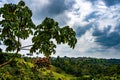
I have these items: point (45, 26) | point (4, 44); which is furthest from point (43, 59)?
point (45, 26)

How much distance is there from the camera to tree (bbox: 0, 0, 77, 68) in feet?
52.9

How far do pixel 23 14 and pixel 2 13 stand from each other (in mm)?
1177

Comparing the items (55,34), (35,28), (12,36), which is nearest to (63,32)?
(55,34)

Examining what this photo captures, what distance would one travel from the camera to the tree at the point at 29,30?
16125 mm

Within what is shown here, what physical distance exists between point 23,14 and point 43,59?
8.32 meters

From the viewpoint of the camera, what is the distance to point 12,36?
17031mm

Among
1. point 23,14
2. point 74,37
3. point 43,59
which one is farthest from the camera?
point 43,59

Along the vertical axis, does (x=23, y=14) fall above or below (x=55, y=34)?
above

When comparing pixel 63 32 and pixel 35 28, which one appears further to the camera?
pixel 35 28

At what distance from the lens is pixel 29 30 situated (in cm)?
1767

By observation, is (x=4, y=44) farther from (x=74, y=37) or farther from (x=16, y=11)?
(x=74, y=37)

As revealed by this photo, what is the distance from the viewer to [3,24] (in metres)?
16.2

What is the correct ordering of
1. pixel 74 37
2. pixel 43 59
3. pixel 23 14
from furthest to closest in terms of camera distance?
pixel 43 59
pixel 23 14
pixel 74 37

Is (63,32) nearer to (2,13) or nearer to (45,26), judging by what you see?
(45,26)
